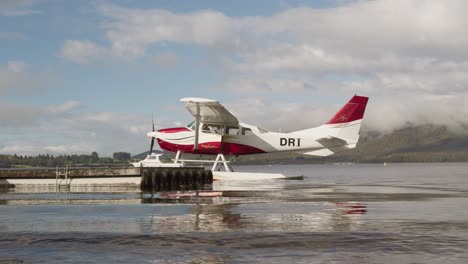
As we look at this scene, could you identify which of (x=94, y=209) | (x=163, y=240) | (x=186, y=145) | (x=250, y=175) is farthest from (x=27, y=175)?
(x=163, y=240)

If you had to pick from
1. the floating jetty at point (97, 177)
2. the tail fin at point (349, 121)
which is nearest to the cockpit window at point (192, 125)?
the floating jetty at point (97, 177)

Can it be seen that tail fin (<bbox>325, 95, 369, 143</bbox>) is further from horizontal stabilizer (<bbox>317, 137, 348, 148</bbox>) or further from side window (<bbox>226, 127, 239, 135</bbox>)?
side window (<bbox>226, 127, 239, 135</bbox>)

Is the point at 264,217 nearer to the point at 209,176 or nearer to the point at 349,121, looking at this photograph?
the point at 209,176

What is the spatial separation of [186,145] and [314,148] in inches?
333

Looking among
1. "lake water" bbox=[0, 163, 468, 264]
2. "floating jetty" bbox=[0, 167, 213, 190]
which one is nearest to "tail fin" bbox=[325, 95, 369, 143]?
"floating jetty" bbox=[0, 167, 213, 190]

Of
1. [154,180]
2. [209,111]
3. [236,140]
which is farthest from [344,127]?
[154,180]

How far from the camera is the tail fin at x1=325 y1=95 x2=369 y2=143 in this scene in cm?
4000

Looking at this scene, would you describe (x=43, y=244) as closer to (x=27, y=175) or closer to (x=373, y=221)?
(x=373, y=221)

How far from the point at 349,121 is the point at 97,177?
17.6 metres

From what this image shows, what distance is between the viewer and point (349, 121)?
40.1 meters

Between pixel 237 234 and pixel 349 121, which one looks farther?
pixel 349 121

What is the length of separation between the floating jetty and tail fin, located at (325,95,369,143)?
12375mm

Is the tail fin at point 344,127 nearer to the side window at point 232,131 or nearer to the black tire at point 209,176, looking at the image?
the side window at point 232,131

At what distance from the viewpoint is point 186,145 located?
38.0m
